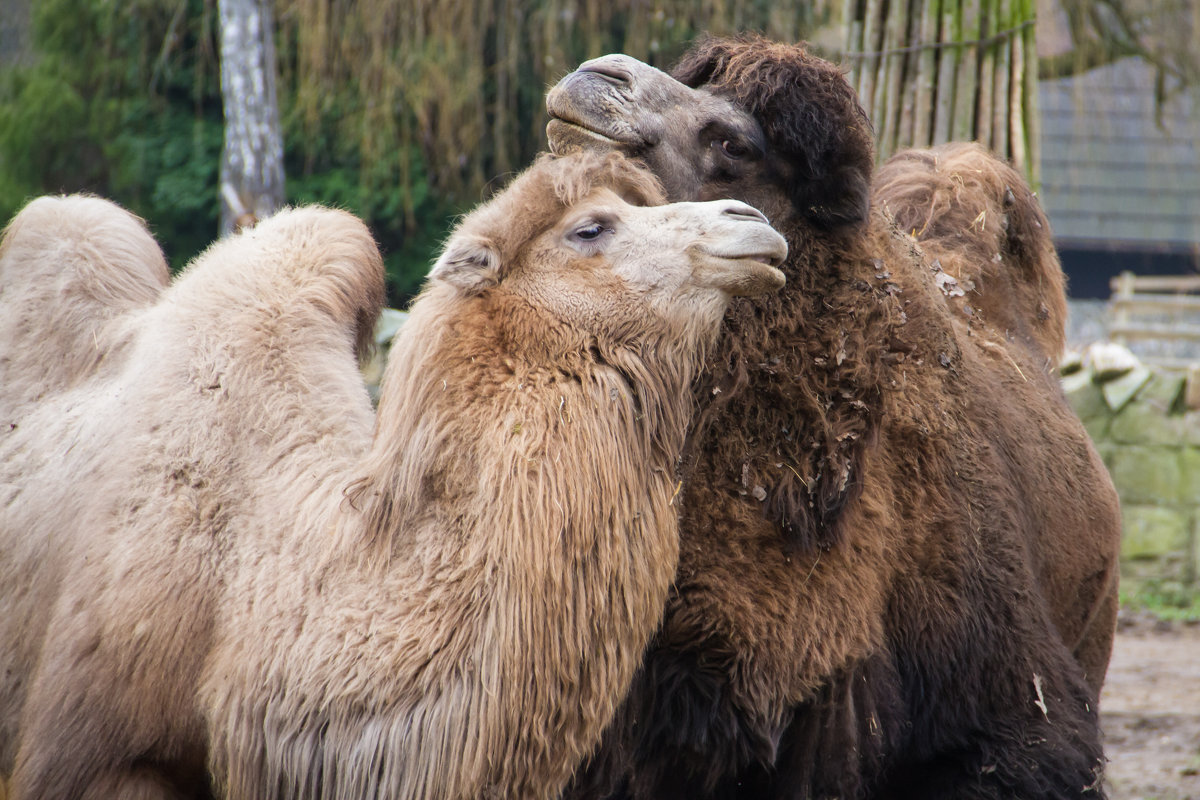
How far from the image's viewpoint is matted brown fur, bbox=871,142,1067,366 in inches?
162

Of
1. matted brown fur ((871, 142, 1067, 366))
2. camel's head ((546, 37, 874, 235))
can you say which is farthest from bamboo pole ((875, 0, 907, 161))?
camel's head ((546, 37, 874, 235))

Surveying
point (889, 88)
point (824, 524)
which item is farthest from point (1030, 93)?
point (824, 524)

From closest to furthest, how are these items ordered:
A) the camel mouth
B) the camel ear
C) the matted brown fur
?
the camel mouth, the camel ear, the matted brown fur

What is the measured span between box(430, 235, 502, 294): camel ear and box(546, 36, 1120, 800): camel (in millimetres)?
383

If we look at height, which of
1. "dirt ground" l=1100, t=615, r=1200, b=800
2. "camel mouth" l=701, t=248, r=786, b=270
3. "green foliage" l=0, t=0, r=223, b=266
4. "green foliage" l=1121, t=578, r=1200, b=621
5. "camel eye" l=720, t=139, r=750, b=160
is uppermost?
"camel eye" l=720, t=139, r=750, b=160

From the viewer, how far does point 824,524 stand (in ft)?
9.38

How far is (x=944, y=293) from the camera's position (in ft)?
12.5

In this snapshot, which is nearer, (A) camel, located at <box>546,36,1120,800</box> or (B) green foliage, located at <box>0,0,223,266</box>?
(A) camel, located at <box>546,36,1120,800</box>

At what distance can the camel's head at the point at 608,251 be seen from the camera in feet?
8.45

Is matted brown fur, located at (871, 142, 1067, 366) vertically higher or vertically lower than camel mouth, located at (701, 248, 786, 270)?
lower

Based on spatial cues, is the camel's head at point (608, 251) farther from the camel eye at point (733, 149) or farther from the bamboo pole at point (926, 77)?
the bamboo pole at point (926, 77)

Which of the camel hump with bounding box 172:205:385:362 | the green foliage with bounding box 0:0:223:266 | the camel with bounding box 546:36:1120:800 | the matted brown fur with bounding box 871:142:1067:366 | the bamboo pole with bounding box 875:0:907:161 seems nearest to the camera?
the camel with bounding box 546:36:1120:800

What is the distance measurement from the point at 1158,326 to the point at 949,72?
29.5 ft

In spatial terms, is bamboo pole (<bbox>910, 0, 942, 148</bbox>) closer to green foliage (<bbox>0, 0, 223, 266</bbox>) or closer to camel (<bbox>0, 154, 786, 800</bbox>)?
camel (<bbox>0, 154, 786, 800</bbox>)
